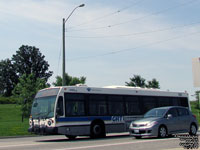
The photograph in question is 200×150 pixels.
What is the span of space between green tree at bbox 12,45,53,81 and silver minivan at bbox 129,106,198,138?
99878mm

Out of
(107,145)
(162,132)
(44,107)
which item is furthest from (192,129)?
(44,107)

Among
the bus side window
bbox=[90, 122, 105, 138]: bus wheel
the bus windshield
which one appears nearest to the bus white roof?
the bus side window

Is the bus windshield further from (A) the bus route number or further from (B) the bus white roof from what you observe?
(A) the bus route number

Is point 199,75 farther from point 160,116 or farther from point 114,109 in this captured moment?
point 114,109

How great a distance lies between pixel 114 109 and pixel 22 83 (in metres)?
46.1

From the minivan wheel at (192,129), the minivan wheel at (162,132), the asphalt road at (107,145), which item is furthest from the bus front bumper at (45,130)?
the minivan wheel at (192,129)

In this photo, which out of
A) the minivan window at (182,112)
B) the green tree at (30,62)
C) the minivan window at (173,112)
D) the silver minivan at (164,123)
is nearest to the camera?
the silver minivan at (164,123)

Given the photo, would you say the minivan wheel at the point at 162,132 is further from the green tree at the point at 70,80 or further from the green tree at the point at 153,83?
the green tree at the point at 70,80

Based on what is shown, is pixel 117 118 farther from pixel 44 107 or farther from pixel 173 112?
pixel 44 107

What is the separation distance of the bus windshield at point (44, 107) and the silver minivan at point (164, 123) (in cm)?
424

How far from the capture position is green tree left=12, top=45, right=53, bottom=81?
11619cm

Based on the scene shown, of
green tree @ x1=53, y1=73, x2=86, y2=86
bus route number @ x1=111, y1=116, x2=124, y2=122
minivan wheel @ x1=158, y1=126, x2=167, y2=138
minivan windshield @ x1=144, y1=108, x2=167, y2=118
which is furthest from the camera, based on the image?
green tree @ x1=53, y1=73, x2=86, y2=86

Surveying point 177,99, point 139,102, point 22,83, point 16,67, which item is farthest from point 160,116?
point 16,67

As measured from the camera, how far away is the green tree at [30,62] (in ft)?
381
